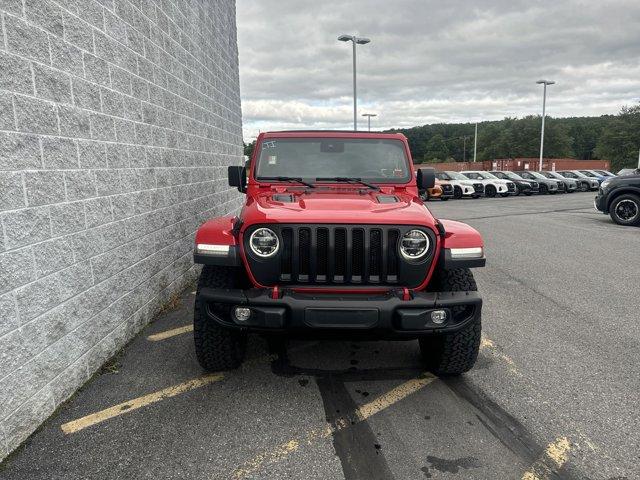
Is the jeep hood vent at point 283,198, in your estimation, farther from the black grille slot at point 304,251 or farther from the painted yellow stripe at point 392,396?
the painted yellow stripe at point 392,396

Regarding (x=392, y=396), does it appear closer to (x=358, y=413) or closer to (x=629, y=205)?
(x=358, y=413)

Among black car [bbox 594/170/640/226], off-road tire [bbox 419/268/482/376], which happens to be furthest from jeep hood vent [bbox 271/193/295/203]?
black car [bbox 594/170/640/226]

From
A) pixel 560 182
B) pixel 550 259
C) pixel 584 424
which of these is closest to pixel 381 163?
pixel 584 424

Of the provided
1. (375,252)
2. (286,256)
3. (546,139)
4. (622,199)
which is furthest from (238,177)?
(546,139)

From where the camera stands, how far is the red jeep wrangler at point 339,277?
286cm

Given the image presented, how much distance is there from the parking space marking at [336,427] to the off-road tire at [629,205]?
1106cm

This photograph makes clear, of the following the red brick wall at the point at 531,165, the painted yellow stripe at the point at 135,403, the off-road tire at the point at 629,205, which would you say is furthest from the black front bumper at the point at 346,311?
the red brick wall at the point at 531,165

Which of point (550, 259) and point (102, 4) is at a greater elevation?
point (102, 4)

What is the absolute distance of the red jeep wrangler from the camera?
9.37 feet

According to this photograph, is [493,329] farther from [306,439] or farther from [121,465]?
[121,465]

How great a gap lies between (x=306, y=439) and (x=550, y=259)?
6.62 metres

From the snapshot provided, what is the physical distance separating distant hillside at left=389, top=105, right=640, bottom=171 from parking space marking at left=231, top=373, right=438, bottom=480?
67.1 feet

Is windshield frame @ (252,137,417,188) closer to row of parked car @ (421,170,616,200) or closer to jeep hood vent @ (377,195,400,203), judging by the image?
jeep hood vent @ (377,195,400,203)

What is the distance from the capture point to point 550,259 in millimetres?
7855
